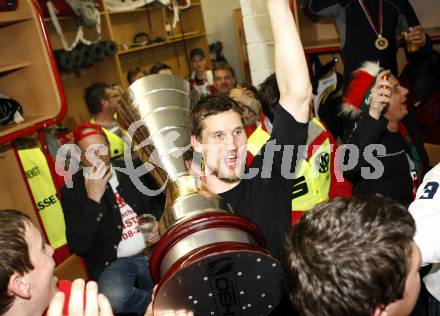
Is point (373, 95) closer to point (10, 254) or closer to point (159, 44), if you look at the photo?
point (10, 254)

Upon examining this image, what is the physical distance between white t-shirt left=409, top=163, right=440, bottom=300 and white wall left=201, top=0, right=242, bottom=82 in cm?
474

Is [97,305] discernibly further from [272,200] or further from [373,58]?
[373,58]

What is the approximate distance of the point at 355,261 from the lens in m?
0.67

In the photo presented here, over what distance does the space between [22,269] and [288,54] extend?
691mm

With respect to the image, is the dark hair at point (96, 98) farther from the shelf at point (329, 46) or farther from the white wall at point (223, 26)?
the white wall at point (223, 26)

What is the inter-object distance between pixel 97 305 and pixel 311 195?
1.07 meters

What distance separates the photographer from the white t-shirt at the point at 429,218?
875 mm

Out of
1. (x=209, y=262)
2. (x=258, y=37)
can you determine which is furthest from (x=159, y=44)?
(x=209, y=262)

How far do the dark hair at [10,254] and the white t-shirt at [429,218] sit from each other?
0.81 meters

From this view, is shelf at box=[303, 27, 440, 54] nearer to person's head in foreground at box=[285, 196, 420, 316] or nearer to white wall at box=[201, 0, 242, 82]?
person's head in foreground at box=[285, 196, 420, 316]

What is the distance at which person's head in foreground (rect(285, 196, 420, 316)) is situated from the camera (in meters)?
0.67

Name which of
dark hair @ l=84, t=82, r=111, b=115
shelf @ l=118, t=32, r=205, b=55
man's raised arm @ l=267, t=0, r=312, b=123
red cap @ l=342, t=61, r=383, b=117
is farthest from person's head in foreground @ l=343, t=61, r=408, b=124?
shelf @ l=118, t=32, r=205, b=55

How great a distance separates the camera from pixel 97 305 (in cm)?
75

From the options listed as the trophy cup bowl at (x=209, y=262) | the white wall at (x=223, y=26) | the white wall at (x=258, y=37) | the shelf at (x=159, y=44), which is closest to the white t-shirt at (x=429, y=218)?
the trophy cup bowl at (x=209, y=262)
